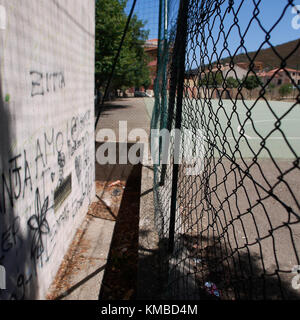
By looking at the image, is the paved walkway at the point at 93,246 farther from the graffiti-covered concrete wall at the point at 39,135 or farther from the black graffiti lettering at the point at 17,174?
the black graffiti lettering at the point at 17,174

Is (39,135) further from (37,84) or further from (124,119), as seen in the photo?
(124,119)

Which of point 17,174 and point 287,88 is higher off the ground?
point 287,88

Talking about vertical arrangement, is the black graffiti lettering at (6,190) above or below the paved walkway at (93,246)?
above

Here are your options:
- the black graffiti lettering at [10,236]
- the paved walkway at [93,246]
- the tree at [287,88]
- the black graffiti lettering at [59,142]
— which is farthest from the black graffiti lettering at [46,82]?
the tree at [287,88]

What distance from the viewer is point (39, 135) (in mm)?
2369

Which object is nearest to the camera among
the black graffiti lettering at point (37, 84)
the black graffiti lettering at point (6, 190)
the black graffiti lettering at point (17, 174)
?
the black graffiti lettering at point (6, 190)

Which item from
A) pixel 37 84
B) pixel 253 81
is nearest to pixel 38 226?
pixel 37 84

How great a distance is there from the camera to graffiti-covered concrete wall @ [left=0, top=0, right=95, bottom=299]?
1.84 meters

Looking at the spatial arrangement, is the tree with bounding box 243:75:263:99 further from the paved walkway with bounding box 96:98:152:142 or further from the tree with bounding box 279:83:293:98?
the paved walkway with bounding box 96:98:152:142

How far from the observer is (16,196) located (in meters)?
1.98

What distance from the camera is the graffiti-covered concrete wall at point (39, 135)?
6.05ft

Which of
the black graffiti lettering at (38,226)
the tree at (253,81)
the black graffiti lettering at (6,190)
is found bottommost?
the black graffiti lettering at (38,226)
